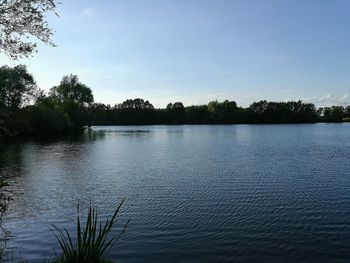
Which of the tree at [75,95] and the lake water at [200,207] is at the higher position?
the tree at [75,95]

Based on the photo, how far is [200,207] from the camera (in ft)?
78.2

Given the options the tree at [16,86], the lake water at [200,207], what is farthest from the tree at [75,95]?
the lake water at [200,207]

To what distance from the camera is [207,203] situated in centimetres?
2486

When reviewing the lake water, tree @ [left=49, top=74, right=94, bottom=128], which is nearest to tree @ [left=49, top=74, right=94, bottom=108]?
tree @ [left=49, top=74, right=94, bottom=128]

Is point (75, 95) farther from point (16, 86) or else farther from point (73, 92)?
point (16, 86)

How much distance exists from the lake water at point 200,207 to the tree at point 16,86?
175ft

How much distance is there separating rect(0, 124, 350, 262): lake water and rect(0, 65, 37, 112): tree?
2096 inches

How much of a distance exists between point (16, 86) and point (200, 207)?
83441 millimetres

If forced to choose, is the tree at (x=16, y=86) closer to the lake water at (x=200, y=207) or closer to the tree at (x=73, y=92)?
the tree at (x=73, y=92)

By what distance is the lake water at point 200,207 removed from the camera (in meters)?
16.3

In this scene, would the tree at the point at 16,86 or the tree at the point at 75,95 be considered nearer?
the tree at the point at 16,86

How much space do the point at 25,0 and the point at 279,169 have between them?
103ft

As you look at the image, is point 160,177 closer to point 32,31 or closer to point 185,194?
point 185,194

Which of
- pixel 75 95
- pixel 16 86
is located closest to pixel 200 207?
pixel 16 86
